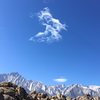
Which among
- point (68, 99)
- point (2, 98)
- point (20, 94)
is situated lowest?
point (2, 98)

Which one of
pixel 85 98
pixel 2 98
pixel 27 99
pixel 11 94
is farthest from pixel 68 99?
pixel 2 98

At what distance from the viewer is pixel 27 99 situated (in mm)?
97250

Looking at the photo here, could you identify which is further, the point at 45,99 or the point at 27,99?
the point at 45,99

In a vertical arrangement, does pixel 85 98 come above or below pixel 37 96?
above

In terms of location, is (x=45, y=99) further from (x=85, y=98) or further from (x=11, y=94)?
(x=85, y=98)

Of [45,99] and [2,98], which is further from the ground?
[45,99]

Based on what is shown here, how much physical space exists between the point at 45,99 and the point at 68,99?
35730 mm

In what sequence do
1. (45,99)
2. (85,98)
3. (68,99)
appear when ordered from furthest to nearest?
(85,98), (68,99), (45,99)

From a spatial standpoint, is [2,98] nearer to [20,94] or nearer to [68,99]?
[20,94]

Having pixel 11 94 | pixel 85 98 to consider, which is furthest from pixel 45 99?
pixel 85 98

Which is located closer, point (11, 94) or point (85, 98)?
point (11, 94)

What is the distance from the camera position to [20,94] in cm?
9512

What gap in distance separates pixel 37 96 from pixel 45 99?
16.6ft

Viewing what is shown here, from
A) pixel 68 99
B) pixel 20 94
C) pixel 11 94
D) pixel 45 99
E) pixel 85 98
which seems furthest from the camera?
pixel 85 98
